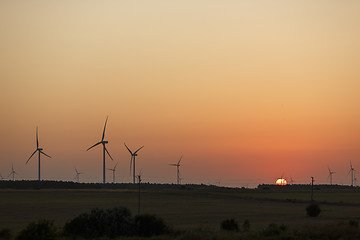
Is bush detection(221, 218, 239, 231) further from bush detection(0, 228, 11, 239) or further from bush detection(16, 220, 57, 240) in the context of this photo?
bush detection(0, 228, 11, 239)

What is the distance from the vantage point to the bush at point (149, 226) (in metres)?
70.0

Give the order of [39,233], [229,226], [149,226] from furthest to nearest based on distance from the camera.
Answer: [229,226], [149,226], [39,233]

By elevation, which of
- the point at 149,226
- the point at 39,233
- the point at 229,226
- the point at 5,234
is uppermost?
the point at 39,233

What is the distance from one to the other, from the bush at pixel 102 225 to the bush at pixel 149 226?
0.98 metres

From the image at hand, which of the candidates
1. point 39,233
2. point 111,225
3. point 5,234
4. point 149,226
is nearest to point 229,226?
point 149,226

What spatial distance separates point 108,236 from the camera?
67188 millimetres

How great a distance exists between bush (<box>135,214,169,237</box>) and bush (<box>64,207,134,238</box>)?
3.22 feet

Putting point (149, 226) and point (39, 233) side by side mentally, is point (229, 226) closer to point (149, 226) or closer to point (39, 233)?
point (149, 226)

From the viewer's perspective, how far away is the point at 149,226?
70562 mm

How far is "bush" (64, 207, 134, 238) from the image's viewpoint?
224ft

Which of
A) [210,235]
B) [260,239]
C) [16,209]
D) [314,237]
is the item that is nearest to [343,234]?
[314,237]

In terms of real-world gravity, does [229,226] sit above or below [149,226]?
below

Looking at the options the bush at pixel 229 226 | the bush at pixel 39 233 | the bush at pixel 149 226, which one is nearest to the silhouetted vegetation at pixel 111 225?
the bush at pixel 149 226

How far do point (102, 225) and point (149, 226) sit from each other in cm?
509
